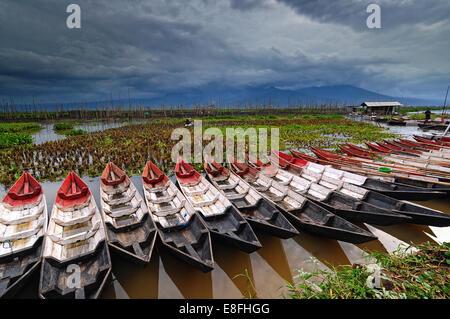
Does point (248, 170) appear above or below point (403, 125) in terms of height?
below

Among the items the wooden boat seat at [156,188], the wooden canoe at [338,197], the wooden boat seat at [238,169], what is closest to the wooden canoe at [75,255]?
the wooden boat seat at [156,188]

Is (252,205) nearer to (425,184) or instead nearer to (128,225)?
(128,225)

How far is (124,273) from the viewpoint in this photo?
15.1 ft

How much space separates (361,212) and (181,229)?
4.43m

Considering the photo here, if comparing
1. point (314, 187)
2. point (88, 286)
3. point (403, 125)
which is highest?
point (403, 125)

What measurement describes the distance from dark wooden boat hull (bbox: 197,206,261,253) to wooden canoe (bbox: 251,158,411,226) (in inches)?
94.5

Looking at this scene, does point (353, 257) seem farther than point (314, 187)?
No

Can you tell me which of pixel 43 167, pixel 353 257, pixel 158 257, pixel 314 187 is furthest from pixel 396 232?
pixel 43 167

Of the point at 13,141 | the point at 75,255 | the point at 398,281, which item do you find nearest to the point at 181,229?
the point at 75,255

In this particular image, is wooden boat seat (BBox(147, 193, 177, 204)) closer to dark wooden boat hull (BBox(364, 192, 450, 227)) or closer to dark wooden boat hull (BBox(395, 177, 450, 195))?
dark wooden boat hull (BBox(364, 192, 450, 227))

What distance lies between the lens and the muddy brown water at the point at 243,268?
4211 millimetres

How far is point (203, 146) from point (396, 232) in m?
12.9

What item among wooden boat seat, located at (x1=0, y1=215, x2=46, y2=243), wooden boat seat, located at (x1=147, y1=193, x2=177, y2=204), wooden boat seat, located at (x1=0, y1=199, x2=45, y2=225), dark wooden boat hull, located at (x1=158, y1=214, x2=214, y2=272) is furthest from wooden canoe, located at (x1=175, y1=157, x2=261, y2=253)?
wooden boat seat, located at (x1=0, y1=199, x2=45, y2=225)
